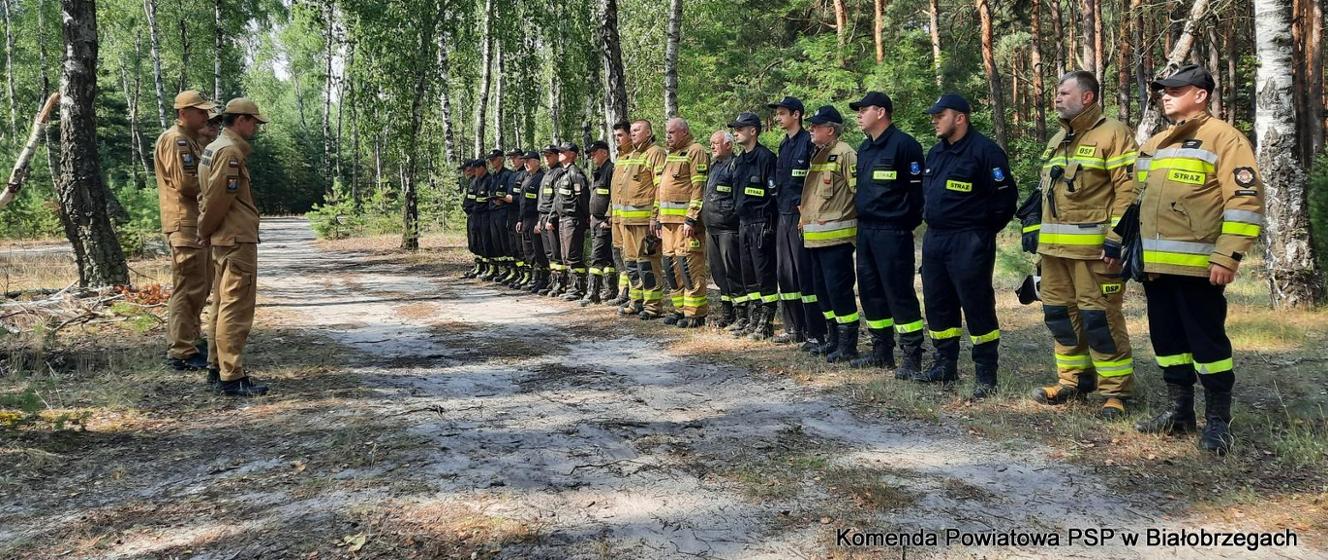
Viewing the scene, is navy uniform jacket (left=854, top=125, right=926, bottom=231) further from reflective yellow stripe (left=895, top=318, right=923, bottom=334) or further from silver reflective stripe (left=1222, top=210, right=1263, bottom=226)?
silver reflective stripe (left=1222, top=210, right=1263, bottom=226)

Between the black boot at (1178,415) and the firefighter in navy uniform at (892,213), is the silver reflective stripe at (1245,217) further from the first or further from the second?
the firefighter in navy uniform at (892,213)

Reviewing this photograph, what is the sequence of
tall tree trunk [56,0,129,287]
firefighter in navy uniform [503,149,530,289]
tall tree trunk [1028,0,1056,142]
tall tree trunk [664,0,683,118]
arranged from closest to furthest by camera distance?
tall tree trunk [56,0,129,287]
firefighter in navy uniform [503,149,530,289]
tall tree trunk [664,0,683,118]
tall tree trunk [1028,0,1056,142]

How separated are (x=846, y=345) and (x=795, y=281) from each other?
0.95 m

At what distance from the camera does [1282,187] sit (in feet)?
25.2

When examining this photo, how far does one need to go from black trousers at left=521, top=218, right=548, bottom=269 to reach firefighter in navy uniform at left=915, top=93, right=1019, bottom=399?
7.12 metres

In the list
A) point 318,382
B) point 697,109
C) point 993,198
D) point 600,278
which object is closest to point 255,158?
point 697,109

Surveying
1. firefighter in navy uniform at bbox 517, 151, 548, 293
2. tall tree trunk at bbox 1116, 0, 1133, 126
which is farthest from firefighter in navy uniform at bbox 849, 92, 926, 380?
tall tree trunk at bbox 1116, 0, 1133, 126

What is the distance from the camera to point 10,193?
649 centimetres

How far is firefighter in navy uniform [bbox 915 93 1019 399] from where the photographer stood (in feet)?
17.0

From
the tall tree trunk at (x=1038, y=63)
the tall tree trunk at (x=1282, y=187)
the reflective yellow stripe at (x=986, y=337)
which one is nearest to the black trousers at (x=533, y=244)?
the reflective yellow stripe at (x=986, y=337)

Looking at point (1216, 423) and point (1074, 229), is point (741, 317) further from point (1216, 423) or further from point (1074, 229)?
point (1216, 423)

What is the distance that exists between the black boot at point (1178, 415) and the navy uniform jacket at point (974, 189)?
1483mm

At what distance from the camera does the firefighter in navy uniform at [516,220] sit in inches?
471

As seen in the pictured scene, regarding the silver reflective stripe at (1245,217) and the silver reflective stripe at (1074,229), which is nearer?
the silver reflective stripe at (1245,217)
